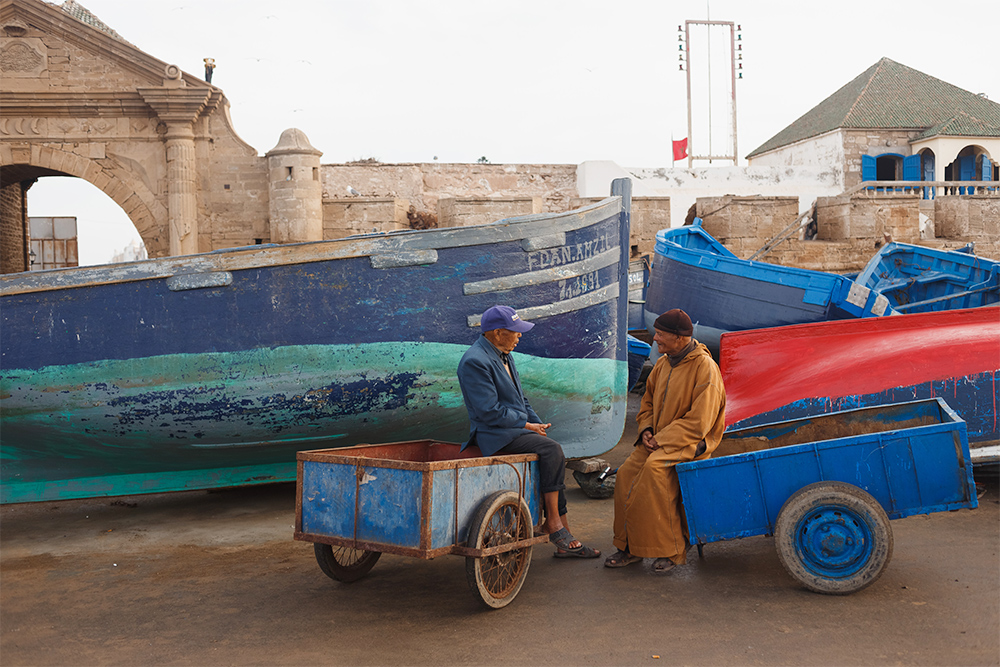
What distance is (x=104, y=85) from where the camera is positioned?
1244 centimetres

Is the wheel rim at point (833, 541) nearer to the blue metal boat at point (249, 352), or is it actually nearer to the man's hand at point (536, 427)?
the man's hand at point (536, 427)

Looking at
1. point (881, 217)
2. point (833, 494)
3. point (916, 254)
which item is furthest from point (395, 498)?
point (881, 217)

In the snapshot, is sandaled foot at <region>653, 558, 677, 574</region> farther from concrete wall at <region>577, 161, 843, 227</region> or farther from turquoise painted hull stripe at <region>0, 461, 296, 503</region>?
concrete wall at <region>577, 161, 843, 227</region>

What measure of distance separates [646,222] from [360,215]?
471 cm

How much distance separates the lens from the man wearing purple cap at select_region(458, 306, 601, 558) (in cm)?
381

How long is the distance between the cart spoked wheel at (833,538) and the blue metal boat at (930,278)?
5.79m

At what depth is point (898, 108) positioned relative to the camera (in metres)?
28.2

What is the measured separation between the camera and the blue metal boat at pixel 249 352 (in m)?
5.10

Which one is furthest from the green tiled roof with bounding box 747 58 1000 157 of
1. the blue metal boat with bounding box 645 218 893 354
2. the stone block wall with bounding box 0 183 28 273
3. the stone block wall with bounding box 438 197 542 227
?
the stone block wall with bounding box 0 183 28 273

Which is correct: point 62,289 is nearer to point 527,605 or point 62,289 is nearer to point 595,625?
point 527,605

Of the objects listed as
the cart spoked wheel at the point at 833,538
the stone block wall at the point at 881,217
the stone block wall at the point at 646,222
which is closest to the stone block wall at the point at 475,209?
the stone block wall at the point at 646,222

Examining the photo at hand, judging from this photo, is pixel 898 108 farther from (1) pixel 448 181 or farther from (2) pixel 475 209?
(2) pixel 475 209

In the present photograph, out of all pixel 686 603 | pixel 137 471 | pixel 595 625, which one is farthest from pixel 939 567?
pixel 137 471

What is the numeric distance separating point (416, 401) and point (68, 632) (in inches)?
→ 100
